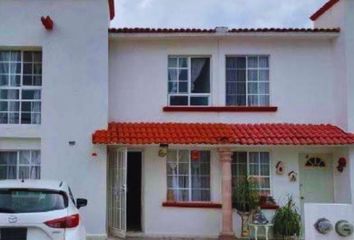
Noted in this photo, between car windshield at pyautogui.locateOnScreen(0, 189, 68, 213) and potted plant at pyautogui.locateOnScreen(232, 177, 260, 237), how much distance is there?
27.3ft

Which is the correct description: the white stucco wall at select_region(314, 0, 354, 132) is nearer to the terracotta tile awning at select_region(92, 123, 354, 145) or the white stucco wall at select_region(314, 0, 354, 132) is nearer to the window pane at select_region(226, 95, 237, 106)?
the terracotta tile awning at select_region(92, 123, 354, 145)

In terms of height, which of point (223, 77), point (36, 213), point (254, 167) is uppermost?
point (223, 77)

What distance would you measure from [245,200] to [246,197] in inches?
3.9

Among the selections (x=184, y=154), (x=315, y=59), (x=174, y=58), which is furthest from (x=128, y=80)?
(x=315, y=59)

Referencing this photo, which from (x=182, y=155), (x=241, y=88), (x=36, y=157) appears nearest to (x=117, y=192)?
(x=182, y=155)

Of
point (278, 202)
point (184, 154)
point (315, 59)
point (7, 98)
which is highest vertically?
point (315, 59)

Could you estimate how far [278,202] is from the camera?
17.4 meters

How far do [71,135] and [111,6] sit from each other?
499 cm

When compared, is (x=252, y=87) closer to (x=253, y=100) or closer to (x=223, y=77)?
(x=253, y=100)

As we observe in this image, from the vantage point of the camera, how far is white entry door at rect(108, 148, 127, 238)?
1638cm

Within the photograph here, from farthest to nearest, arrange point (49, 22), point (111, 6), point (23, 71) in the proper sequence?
point (111, 6) → point (23, 71) → point (49, 22)

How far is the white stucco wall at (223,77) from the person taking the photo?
1788 cm

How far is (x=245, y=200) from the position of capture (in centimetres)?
1648

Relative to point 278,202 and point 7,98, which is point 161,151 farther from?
point 7,98
